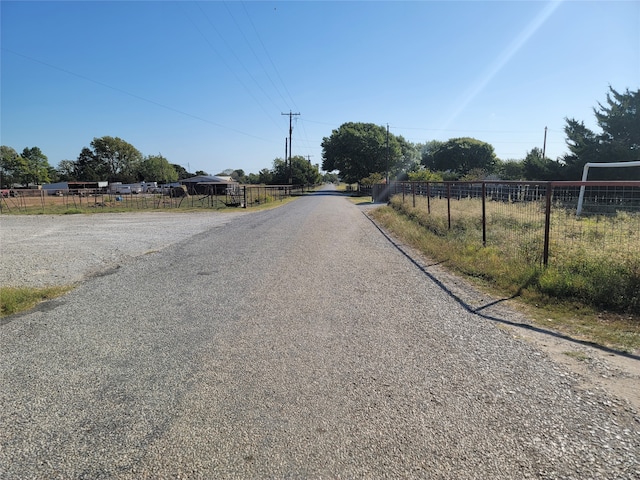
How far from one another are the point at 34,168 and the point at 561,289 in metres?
121

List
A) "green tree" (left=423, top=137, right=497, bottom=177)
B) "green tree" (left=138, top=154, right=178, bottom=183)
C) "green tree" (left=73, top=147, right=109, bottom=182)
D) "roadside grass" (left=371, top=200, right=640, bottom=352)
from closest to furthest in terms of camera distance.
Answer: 1. "roadside grass" (left=371, top=200, right=640, bottom=352)
2. "green tree" (left=423, top=137, right=497, bottom=177)
3. "green tree" (left=73, top=147, right=109, bottom=182)
4. "green tree" (left=138, top=154, right=178, bottom=183)

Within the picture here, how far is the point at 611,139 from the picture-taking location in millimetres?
27688

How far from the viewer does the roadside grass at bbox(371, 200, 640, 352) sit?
14.8ft

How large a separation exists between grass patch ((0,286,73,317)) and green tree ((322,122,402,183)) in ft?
220

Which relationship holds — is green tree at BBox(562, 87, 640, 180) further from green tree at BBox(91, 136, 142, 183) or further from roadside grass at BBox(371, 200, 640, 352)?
green tree at BBox(91, 136, 142, 183)

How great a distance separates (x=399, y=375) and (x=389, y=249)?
23.7 ft

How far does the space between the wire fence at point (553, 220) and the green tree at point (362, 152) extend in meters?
60.4

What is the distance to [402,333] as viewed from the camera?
4488 mm

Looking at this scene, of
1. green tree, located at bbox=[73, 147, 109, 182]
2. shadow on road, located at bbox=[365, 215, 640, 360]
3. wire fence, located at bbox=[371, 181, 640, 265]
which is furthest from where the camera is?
green tree, located at bbox=[73, 147, 109, 182]

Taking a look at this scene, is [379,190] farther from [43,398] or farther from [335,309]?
[43,398]

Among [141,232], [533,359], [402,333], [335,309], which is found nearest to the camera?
[533,359]

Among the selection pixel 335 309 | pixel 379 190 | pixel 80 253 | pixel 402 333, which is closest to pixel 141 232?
pixel 80 253

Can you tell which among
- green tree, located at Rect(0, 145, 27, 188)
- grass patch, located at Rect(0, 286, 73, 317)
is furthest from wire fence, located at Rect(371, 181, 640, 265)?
green tree, located at Rect(0, 145, 27, 188)

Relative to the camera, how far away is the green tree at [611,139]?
86.4 feet
